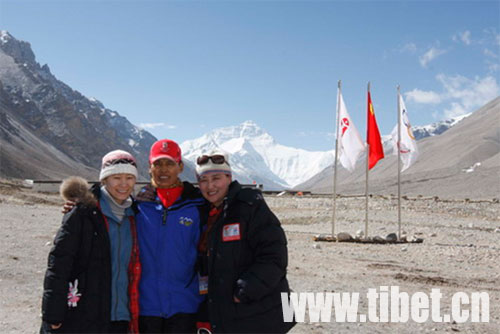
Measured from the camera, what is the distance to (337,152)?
17234 mm

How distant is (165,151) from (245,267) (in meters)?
1.23

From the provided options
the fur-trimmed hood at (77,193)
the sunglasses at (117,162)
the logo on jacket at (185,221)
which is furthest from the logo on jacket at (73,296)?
the sunglasses at (117,162)

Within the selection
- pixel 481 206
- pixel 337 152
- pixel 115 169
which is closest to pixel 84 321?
pixel 115 169

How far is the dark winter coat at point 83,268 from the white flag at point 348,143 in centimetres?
1350

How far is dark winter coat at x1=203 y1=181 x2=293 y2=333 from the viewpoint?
3.53 meters

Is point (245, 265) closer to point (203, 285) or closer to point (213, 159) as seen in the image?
point (203, 285)

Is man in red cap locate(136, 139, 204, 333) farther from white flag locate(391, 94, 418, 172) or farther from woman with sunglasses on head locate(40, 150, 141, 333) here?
white flag locate(391, 94, 418, 172)

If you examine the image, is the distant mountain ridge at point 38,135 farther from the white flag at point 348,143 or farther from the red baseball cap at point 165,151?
the red baseball cap at point 165,151

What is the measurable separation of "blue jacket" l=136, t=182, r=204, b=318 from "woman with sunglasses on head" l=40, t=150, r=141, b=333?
0.09m

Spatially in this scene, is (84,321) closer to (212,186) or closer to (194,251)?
(194,251)

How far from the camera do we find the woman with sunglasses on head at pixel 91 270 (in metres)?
3.52

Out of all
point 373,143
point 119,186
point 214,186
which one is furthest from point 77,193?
point 373,143

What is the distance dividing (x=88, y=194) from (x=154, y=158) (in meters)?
0.63

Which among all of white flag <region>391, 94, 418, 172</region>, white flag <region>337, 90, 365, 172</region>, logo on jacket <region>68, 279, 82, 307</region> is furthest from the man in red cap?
white flag <region>391, 94, 418, 172</region>
